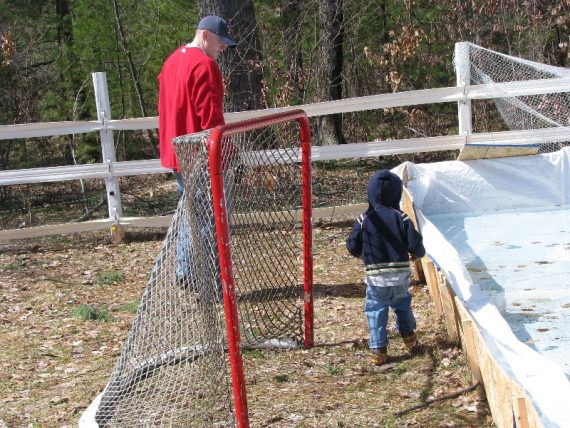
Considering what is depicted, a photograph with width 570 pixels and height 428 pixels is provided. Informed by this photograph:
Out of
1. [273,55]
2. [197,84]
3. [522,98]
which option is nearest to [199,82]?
[197,84]

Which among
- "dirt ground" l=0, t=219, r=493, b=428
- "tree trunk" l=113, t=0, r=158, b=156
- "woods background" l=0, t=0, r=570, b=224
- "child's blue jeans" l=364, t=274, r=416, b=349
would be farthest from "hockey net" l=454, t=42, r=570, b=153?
"tree trunk" l=113, t=0, r=158, b=156

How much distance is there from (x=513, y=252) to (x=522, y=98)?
2.83m

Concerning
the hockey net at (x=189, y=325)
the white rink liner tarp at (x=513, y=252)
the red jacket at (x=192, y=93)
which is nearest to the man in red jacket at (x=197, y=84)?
the red jacket at (x=192, y=93)

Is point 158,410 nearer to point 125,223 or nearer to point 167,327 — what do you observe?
point 167,327

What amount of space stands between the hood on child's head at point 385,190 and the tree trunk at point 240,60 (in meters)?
5.22

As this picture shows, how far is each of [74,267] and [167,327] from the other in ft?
12.4

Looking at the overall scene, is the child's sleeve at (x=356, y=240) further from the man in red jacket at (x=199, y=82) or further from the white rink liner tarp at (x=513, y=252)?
the man in red jacket at (x=199, y=82)

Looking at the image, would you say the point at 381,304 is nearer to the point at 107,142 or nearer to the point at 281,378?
the point at 281,378

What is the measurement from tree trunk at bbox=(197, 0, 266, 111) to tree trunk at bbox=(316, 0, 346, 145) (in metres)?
2.03

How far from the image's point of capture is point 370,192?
5625 mm

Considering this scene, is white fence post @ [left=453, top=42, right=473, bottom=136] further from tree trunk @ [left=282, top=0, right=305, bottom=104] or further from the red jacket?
the red jacket

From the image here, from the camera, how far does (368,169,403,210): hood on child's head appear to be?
18.2 feet

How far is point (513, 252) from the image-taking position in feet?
23.6

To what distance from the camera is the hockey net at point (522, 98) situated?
9.11 m
